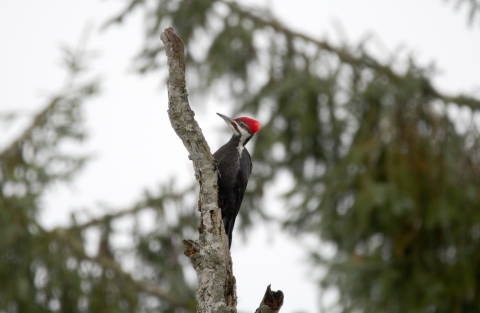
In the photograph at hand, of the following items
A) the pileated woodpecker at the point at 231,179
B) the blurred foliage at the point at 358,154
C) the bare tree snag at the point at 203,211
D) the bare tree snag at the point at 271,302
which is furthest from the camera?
the blurred foliage at the point at 358,154

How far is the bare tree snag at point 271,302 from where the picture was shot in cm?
299

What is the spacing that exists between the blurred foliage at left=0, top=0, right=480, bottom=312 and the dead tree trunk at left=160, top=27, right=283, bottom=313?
2.89 m

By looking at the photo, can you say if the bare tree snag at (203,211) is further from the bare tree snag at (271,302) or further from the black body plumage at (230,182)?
the black body plumage at (230,182)

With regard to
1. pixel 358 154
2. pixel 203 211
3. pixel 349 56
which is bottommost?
pixel 203 211

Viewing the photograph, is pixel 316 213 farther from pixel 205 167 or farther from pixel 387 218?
pixel 205 167

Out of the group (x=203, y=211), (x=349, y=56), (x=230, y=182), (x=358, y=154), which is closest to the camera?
(x=203, y=211)

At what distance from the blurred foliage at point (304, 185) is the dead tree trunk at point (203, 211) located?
2886 millimetres

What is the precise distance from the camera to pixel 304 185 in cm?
779

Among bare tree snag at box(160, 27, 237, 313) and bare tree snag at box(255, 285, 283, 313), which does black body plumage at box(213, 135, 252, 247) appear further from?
bare tree snag at box(255, 285, 283, 313)

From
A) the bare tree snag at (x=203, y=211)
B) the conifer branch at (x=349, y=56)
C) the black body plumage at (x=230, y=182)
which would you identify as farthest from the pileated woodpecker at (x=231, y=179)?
the conifer branch at (x=349, y=56)

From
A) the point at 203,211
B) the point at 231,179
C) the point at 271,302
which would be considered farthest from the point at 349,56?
the point at 271,302

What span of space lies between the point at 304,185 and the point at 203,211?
424 cm

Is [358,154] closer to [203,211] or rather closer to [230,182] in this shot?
[230,182]

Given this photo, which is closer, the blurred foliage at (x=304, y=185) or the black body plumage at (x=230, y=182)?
the black body plumage at (x=230, y=182)
